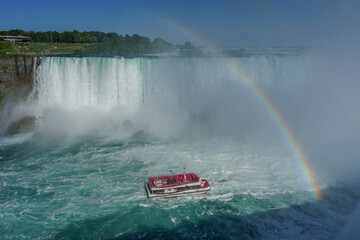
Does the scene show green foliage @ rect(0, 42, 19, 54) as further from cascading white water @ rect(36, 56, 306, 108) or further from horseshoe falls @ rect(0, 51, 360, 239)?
cascading white water @ rect(36, 56, 306, 108)

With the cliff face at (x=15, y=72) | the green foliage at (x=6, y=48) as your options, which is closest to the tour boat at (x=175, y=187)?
the cliff face at (x=15, y=72)

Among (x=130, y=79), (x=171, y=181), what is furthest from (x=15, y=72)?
(x=171, y=181)

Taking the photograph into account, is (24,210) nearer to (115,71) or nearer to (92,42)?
(115,71)

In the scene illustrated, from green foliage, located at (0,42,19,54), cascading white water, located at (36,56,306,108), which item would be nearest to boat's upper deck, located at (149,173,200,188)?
cascading white water, located at (36,56,306,108)

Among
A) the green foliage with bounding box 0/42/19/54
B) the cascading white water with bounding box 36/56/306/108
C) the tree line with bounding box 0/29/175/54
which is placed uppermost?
the tree line with bounding box 0/29/175/54

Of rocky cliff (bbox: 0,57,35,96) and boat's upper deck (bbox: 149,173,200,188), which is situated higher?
rocky cliff (bbox: 0,57,35,96)

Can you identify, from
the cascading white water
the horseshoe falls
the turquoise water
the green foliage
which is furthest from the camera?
the green foliage

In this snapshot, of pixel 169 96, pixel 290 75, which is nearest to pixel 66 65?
pixel 169 96

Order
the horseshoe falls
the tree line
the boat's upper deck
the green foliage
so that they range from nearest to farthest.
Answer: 1. the horseshoe falls
2. the boat's upper deck
3. the green foliage
4. the tree line
